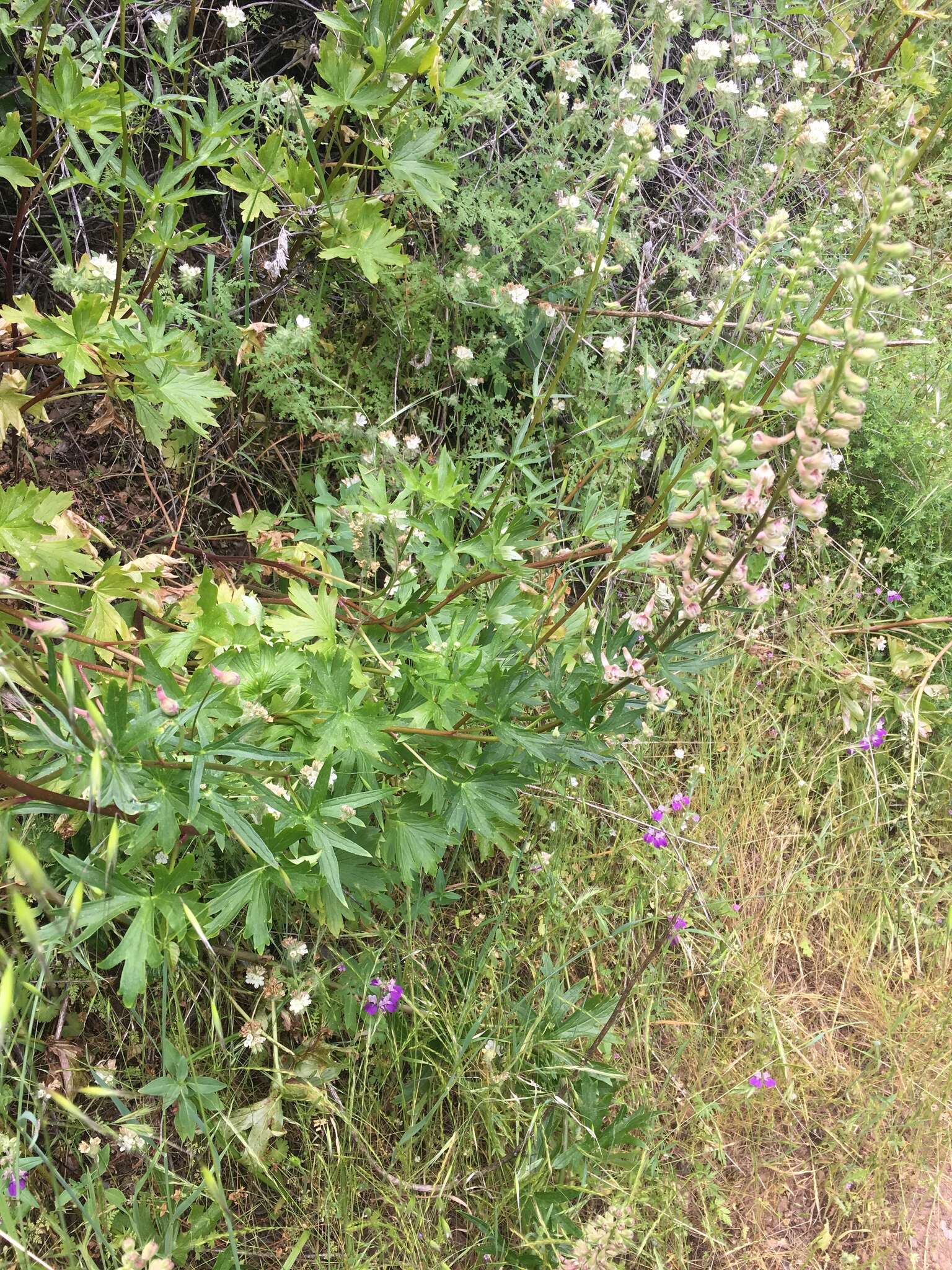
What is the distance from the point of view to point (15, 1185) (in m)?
1.51

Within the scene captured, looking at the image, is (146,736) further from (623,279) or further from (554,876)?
(623,279)

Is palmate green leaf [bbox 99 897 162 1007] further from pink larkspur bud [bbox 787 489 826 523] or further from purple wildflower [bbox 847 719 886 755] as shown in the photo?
purple wildflower [bbox 847 719 886 755]

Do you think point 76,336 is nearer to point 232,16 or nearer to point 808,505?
point 232,16

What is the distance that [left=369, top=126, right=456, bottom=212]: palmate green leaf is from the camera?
6.81 ft

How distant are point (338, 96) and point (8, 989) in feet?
6.14

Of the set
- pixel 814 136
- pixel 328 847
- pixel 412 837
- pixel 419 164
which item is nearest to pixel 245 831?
pixel 328 847

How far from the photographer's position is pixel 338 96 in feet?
6.48

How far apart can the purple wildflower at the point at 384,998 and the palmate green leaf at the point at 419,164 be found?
1711 millimetres

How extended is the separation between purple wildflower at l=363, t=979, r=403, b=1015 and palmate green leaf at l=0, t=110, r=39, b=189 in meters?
1.77

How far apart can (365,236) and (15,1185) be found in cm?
203

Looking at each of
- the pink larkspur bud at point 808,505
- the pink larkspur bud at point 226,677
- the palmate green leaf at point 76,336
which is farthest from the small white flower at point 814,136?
the pink larkspur bud at point 226,677

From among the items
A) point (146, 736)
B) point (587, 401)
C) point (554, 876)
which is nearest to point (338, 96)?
point (587, 401)

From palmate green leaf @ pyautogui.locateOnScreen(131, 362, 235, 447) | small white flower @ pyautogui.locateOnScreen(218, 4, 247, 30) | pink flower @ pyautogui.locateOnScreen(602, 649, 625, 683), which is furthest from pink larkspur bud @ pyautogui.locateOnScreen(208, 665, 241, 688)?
small white flower @ pyautogui.locateOnScreen(218, 4, 247, 30)

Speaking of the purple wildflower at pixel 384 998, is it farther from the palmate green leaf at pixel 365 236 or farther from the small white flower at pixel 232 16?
the small white flower at pixel 232 16
